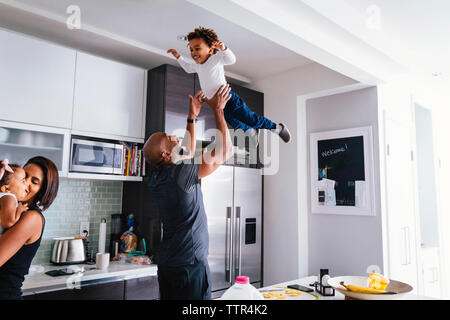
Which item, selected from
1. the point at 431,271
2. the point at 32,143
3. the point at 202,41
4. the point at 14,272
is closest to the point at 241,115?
the point at 202,41

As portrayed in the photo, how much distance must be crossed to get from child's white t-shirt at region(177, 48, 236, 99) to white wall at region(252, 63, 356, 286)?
192 cm

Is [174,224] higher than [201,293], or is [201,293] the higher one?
[174,224]

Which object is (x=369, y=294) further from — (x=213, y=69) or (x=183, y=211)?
(x=213, y=69)

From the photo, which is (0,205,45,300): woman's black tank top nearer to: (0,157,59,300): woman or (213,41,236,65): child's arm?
(0,157,59,300): woman

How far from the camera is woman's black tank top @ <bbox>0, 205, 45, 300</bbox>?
1.46 m

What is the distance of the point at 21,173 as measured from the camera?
156cm

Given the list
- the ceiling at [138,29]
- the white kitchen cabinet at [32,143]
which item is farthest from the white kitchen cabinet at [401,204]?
the white kitchen cabinet at [32,143]

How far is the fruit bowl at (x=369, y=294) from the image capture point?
146 cm

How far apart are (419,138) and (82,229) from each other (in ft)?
13.0

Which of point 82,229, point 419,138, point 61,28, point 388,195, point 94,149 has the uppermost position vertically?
point 61,28

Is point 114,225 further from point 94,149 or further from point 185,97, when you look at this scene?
point 185,97

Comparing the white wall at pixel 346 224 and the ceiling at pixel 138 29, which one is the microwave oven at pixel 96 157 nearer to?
the ceiling at pixel 138 29

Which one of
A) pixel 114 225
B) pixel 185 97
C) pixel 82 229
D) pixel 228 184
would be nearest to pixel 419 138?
pixel 228 184

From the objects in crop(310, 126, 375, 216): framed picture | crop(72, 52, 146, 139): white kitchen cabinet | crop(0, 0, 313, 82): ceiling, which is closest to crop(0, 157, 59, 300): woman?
crop(72, 52, 146, 139): white kitchen cabinet
